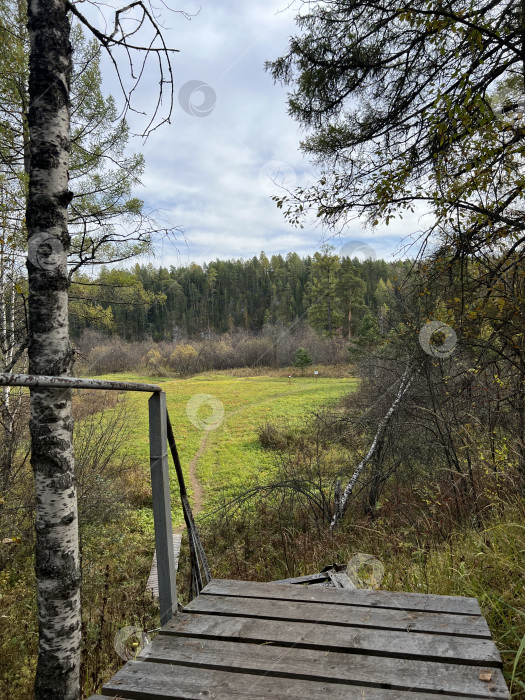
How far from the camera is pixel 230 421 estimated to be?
18281 mm

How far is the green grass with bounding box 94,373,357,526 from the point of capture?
1141 cm

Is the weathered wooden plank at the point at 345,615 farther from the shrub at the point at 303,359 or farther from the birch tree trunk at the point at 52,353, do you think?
the shrub at the point at 303,359

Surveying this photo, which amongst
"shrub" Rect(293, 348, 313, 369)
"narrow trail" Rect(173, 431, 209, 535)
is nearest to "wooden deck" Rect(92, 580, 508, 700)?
"narrow trail" Rect(173, 431, 209, 535)

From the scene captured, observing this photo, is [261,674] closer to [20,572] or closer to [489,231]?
[489,231]

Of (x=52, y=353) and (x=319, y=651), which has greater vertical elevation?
(x=52, y=353)

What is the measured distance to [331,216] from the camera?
17.6 ft

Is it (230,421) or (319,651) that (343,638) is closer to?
(319,651)

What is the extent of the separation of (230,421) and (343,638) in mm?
16834

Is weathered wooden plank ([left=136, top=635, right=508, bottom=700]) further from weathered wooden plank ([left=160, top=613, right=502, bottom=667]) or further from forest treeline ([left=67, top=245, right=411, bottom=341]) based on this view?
forest treeline ([left=67, top=245, right=411, bottom=341])

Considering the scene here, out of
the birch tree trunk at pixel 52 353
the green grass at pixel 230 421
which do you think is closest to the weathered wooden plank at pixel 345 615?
the birch tree trunk at pixel 52 353

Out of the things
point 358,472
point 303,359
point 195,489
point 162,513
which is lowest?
point 195,489

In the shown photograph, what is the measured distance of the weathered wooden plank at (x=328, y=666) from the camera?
138 centimetres

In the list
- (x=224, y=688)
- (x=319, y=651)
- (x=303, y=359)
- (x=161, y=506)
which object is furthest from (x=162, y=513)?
(x=303, y=359)

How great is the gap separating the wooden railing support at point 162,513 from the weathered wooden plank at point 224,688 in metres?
0.38
